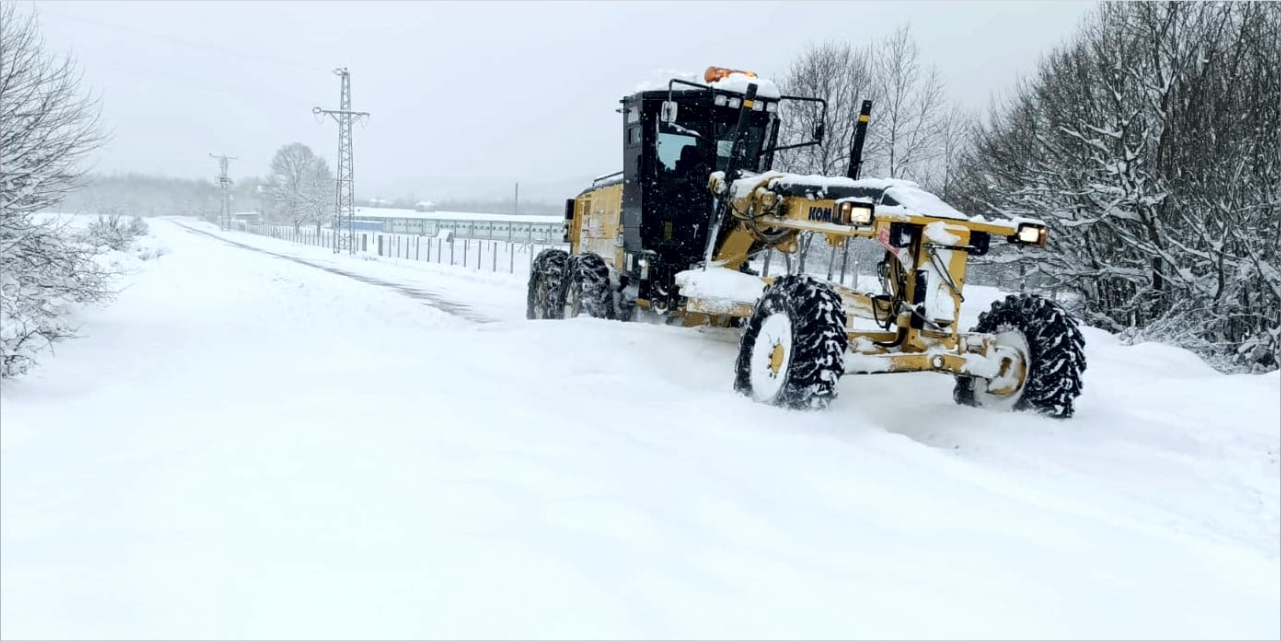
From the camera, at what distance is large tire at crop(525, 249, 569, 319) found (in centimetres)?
1096

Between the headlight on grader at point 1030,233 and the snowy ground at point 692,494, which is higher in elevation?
the headlight on grader at point 1030,233

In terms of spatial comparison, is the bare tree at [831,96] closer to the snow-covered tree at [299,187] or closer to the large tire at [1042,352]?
the large tire at [1042,352]

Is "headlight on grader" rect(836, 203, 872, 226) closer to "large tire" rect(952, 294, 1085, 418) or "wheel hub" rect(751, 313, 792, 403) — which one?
"wheel hub" rect(751, 313, 792, 403)

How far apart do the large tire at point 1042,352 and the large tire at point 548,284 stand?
18.2 feet

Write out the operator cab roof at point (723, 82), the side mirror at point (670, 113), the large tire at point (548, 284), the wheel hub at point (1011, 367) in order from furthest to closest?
the large tire at point (548, 284), the operator cab roof at point (723, 82), the side mirror at point (670, 113), the wheel hub at point (1011, 367)

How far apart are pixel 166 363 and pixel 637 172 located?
15.8ft

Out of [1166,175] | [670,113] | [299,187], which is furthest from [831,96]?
[299,187]

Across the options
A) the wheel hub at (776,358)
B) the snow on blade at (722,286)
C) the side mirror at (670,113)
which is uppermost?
the side mirror at (670,113)

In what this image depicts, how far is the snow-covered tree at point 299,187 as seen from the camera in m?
74.8

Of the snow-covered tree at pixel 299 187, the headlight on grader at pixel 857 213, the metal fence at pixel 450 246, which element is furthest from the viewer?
the snow-covered tree at pixel 299 187

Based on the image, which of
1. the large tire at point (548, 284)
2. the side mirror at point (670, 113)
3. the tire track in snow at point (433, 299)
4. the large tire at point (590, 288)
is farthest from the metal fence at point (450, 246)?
the side mirror at point (670, 113)

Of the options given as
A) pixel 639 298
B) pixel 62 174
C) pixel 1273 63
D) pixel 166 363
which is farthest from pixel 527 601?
pixel 1273 63

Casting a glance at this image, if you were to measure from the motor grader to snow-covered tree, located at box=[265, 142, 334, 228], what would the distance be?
67.5 meters

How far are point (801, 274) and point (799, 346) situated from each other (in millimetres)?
886
